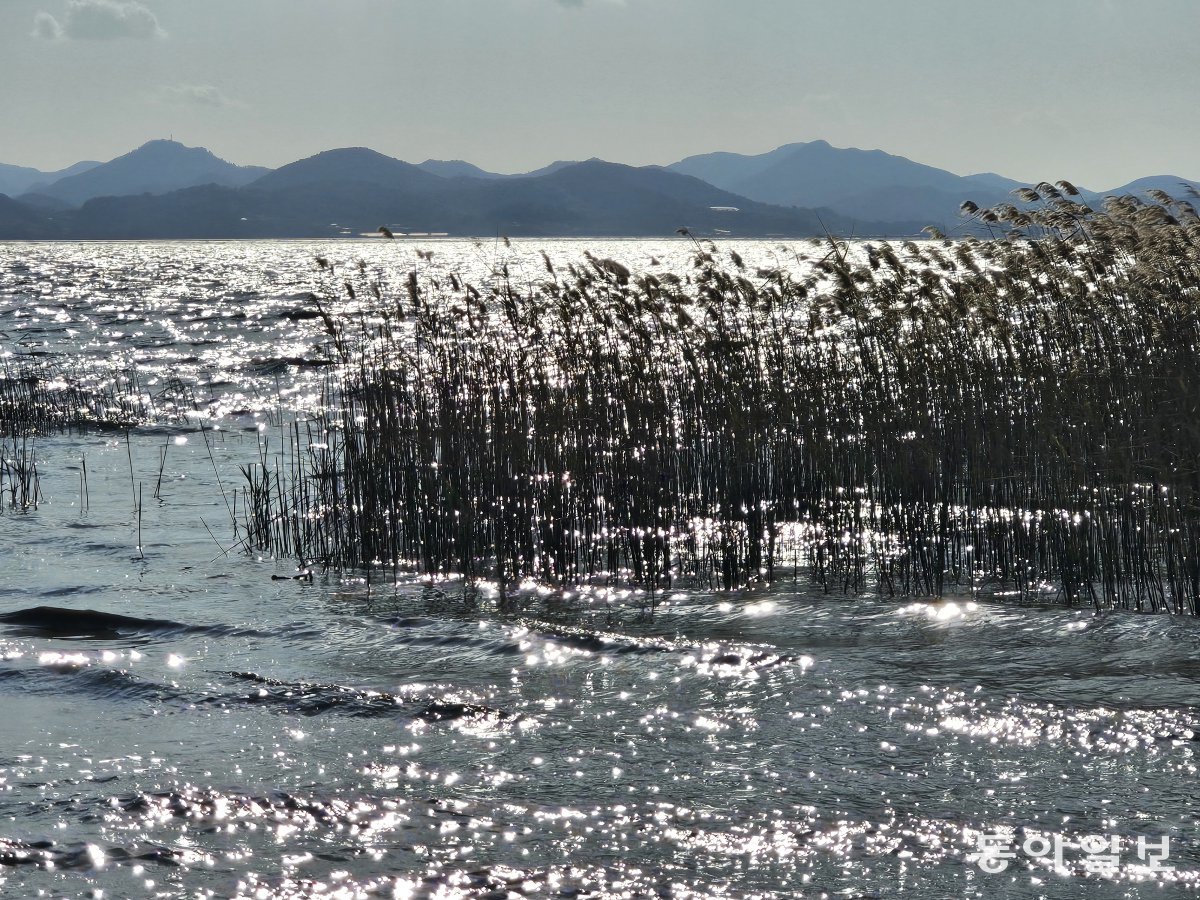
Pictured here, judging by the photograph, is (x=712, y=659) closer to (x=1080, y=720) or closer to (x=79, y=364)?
(x=1080, y=720)

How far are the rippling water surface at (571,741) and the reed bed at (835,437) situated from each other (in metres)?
0.62

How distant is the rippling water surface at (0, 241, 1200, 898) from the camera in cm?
360

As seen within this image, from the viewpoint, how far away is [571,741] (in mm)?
4660

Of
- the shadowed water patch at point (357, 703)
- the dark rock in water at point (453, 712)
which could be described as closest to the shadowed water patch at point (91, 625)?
the shadowed water patch at point (357, 703)

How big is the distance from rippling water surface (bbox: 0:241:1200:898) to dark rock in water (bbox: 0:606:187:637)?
0.03 m

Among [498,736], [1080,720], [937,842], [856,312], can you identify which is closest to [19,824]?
[498,736]

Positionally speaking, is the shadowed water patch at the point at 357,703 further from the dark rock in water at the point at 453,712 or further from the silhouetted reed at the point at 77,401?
the silhouetted reed at the point at 77,401

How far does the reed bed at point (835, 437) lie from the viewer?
7.29 m

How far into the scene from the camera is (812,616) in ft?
21.7
